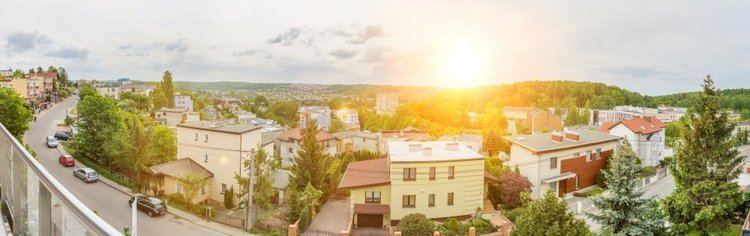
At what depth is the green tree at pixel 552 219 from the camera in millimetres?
12055

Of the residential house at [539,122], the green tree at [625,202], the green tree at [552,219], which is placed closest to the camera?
the green tree at [552,219]

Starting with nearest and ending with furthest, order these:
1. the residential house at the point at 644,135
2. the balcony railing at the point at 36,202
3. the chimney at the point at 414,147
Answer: the balcony railing at the point at 36,202 → the chimney at the point at 414,147 → the residential house at the point at 644,135

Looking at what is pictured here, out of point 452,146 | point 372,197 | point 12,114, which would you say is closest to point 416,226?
point 372,197

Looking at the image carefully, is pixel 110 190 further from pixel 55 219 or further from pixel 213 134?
pixel 55 219

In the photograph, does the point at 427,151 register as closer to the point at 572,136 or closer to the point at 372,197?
the point at 372,197

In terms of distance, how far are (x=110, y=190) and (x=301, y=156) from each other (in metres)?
10.5

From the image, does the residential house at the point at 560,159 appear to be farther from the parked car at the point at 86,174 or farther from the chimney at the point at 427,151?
the parked car at the point at 86,174

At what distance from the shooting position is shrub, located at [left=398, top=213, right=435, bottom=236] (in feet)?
64.3

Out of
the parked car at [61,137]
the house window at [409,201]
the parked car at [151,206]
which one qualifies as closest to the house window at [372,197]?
the house window at [409,201]

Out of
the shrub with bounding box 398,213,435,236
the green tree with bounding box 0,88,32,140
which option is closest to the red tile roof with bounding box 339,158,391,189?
the shrub with bounding box 398,213,435,236

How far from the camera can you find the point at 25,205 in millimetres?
4258

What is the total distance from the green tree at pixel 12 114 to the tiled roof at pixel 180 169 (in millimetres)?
11463

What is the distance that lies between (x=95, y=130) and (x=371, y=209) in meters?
20.9

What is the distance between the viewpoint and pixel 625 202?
617 inches
